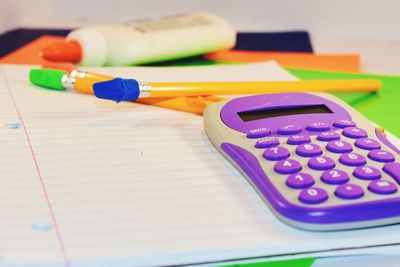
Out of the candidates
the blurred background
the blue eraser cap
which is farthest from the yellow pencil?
the blurred background

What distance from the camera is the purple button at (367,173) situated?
11.3 inches

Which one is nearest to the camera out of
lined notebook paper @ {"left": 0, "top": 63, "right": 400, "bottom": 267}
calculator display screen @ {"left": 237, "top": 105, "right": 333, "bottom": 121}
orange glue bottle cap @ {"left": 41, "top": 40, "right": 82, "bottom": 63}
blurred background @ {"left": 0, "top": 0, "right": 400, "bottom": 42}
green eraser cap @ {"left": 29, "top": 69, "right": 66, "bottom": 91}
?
lined notebook paper @ {"left": 0, "top": 63, "right": 400, "bottom": 267}

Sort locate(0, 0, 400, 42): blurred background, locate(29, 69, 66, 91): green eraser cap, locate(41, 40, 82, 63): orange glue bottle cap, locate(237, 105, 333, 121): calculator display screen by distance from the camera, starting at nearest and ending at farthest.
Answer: locate(237, 105, 333, 121): calculator display screen, locate(29, 69, 66, 91): green eraser cap, locate(41, 40, 82, 63): orange glue bottle cap, locate(0, 0, 400, 42): blurred background

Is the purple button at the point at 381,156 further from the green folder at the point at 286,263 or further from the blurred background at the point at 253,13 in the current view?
the blurred background at the point at 253,13

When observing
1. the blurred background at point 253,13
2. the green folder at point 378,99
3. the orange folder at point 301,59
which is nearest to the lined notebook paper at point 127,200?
the green folder at point 378,99

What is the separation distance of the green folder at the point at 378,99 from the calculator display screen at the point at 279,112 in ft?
0.25

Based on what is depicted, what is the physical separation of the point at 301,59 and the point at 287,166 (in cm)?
40

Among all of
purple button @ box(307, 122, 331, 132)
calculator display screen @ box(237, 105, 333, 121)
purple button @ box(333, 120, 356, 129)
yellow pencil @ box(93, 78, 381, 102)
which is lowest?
yellow pencil @ box(93, 78, 381, 102)

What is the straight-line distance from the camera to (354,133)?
1.12ft

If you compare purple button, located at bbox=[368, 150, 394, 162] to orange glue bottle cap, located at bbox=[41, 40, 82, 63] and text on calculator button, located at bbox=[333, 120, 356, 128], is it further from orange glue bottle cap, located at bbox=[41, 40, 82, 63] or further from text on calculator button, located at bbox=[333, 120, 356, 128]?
orange glue bottle cap, located at bbox=[41, 40, 82, 63]

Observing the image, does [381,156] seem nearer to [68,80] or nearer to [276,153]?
[276,153]

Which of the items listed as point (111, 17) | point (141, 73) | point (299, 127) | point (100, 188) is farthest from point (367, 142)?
point (111, 17)

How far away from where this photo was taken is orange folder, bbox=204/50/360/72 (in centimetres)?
65

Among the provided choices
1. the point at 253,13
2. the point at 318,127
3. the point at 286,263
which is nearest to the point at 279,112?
the point at 318,127
